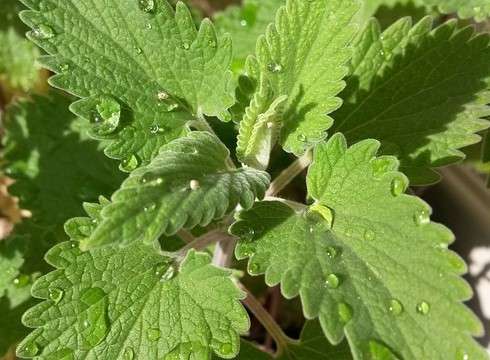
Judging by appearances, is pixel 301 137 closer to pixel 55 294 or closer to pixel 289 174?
pixel 289 174

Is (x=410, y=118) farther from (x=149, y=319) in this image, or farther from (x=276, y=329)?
(x=149, y=319)

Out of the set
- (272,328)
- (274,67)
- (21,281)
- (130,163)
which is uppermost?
(274,67)

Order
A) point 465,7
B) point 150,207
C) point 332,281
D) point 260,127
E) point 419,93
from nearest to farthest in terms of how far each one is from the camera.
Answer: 1. point 150,207
2. point 332,281
3. point 260,127
4. point 419,93
5. point 465,7

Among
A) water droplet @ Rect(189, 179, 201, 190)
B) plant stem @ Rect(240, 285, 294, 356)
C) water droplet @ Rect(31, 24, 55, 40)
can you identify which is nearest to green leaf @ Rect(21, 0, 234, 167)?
water droplet @ Rect(31, 24, 55, 40)

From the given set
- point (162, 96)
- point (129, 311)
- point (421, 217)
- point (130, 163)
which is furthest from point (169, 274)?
point (421, 217)

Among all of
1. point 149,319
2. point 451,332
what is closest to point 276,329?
point 149,319

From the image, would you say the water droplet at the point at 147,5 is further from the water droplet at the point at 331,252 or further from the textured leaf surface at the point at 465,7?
the textured leaf surface at the point at 465,7
